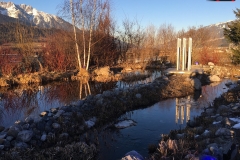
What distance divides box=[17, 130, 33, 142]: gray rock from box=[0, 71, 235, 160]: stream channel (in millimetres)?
833

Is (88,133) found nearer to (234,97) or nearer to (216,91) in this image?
(234,97)

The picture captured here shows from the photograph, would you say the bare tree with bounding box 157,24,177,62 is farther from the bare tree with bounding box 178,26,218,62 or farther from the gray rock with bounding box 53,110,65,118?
the gray rock with bounding box 53,110,65,118

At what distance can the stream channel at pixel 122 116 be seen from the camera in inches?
206

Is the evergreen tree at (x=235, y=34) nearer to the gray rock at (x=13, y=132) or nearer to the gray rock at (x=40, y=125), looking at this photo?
the gray rock at (x=40, y=125)

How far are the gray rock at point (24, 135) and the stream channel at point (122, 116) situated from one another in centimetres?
83

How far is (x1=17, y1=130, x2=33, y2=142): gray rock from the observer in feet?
16.3

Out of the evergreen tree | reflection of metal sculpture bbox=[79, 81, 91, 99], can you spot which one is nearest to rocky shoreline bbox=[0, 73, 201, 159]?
reflection of metal sculpture bbox=[79, 81, 91, 99]

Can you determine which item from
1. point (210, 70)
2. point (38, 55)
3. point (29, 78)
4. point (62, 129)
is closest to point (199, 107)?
point (62, 129)

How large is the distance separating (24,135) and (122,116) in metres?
3.06

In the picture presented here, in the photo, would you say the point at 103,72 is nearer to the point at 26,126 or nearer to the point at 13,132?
the point at 26,126

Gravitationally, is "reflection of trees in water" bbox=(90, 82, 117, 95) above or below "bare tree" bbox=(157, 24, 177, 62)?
below

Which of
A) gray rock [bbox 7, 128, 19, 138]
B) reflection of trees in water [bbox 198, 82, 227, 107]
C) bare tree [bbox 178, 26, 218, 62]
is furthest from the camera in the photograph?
bare tree [bbox 178, 26, 218, 62]

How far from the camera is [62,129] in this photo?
5688 mm

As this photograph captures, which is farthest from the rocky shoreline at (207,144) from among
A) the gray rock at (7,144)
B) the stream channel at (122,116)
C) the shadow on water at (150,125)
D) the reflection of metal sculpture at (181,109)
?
the gray rock at (7,144)
